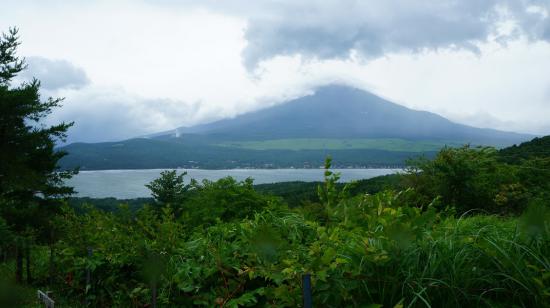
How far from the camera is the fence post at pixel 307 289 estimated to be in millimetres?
1897

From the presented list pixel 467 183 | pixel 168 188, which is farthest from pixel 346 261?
pixel 168 188

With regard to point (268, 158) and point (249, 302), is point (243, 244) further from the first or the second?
point (268, 158)

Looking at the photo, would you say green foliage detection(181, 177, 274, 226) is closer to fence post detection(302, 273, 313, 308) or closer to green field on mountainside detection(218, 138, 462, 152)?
fence post detection(302, 273, 313, 308)

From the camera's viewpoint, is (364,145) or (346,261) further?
(364,145)

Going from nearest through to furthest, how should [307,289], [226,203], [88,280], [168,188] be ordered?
[307,289]
[88,280]
[226,203]
[168,188]

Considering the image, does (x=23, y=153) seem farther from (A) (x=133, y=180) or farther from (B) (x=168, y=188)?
(A) (x=133, y=180)

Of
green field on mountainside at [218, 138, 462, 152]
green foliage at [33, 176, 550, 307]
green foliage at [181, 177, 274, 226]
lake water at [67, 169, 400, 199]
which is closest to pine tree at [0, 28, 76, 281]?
green foliage at [181, 177, 274, 226]

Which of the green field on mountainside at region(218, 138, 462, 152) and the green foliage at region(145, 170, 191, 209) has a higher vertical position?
the green field on mountainside at region(218, 138, 462, 152)

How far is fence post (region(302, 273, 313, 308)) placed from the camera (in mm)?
1897

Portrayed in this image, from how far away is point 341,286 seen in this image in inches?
80.0

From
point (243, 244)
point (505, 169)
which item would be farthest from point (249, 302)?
point (505, 169)

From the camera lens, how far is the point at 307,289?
191 centimetres

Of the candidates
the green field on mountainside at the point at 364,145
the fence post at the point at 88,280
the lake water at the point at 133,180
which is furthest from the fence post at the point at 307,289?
the green field on mountainside at the point at 364,145

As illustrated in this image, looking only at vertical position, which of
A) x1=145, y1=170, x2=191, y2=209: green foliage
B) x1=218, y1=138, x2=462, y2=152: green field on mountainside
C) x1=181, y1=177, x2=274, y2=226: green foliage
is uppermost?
x1=218, y1=138, x2=462, y2=152: green field on mountainside
